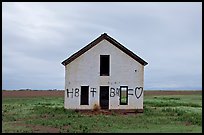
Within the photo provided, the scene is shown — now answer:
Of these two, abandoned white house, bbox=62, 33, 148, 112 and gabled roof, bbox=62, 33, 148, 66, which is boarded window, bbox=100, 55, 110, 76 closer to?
abandoned white house, bbox=62, 33, 148, 112

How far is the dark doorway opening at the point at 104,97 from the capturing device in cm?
3456

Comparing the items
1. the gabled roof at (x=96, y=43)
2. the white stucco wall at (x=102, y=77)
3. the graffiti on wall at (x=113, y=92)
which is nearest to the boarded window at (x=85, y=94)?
the white stucco wall at (x=102, y=77)

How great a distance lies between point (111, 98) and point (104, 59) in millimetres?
3496

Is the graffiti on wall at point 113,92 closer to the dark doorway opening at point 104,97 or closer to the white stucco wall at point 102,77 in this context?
the white stucco wall at point 102,77

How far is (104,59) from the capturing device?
34.8 m

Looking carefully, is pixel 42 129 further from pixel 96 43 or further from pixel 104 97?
pixel 96 43

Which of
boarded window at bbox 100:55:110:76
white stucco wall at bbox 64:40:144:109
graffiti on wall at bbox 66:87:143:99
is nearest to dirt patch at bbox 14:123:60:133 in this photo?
graffiti on wall at bbox 66:87:143:99

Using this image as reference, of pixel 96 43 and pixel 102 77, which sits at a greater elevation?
pixel 96 43

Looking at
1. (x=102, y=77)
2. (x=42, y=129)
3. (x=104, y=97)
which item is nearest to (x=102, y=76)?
(x=102, y=77)

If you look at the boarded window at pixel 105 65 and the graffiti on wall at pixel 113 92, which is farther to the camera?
the boarded window at pixel 105 65

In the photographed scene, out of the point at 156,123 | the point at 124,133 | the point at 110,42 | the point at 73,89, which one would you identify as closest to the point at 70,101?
the point at 73,89

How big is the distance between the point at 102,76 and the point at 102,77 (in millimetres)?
88

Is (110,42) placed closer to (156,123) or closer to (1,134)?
(156,123)

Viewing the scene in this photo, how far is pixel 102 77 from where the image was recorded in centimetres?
3438
